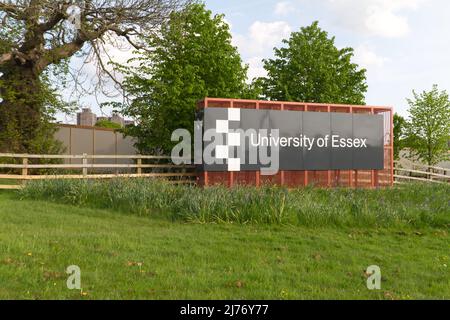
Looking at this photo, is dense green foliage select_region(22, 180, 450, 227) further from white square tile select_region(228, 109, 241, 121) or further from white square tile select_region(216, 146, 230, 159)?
white square tile select_region(228, 109, 241, 121)

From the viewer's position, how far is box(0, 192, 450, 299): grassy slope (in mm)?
5398

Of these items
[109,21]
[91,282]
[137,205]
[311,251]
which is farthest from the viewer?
[109,21]

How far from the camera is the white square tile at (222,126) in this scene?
1780 centimetres

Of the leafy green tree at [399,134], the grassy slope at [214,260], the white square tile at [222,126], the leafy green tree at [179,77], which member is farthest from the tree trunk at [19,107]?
the leafy green tree at [399,134]

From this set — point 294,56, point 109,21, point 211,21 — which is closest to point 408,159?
point 294,56

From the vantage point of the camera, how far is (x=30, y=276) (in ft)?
18.8

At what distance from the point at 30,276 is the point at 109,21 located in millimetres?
17972

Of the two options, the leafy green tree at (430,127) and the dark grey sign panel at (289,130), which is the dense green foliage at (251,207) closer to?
the dark grey sign panel at (289,130)

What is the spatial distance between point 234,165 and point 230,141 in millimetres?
946

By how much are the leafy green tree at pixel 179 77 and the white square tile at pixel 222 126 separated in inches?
150

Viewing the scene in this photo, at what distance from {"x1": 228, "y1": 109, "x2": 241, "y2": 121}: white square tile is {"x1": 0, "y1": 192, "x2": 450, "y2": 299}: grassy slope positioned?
841cm

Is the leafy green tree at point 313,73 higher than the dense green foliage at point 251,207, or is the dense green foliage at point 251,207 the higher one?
the leafy green tree at point 313,73

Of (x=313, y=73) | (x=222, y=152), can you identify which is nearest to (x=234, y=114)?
(x=222, y=152)

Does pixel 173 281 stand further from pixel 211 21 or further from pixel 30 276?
pixel 211 21
